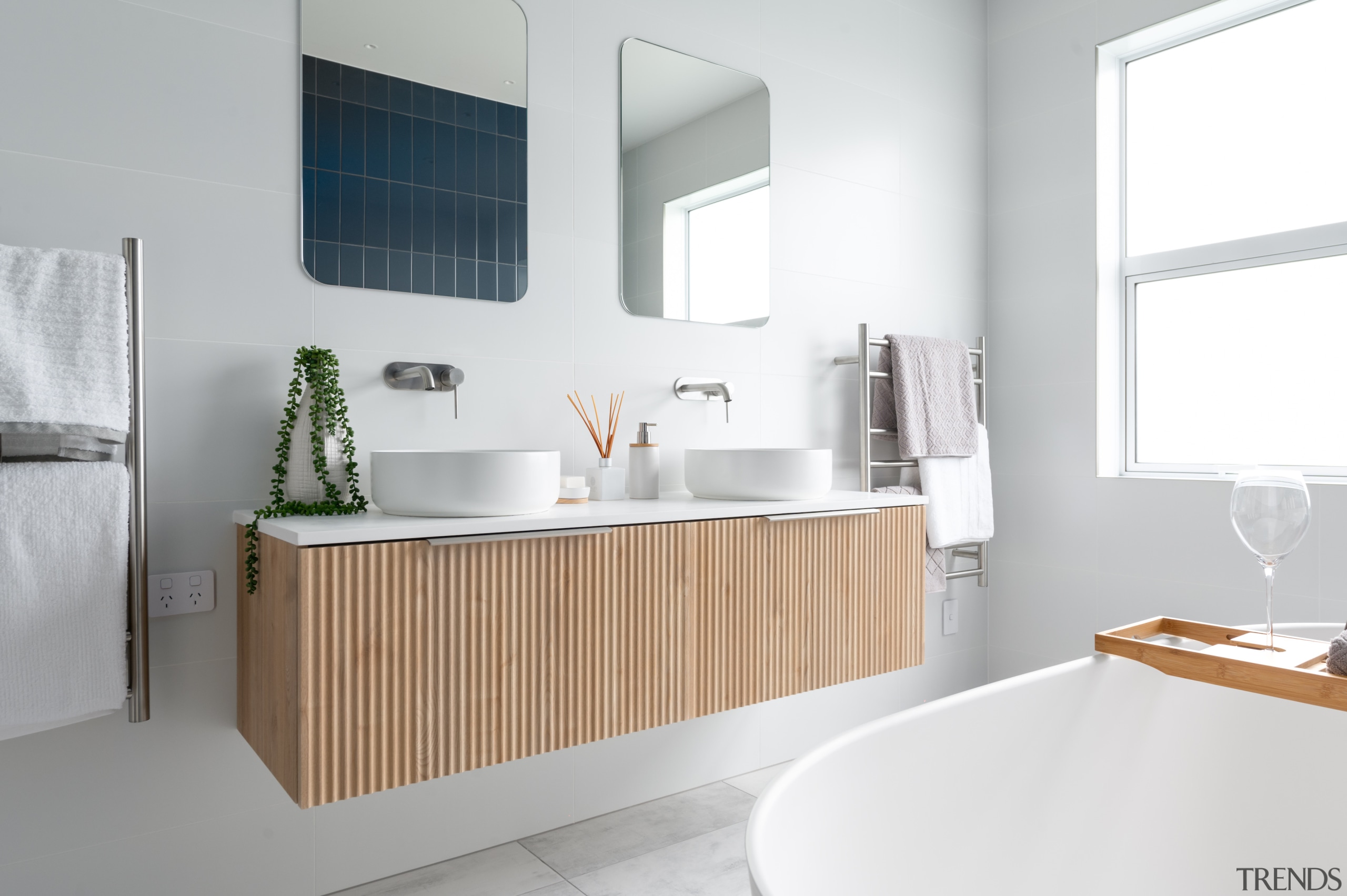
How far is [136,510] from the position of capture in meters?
1.54

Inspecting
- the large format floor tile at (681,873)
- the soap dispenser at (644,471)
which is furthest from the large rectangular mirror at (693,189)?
the large format floor tile at (681,873)

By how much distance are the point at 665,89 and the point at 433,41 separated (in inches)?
27.2

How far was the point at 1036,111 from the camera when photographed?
3.21m

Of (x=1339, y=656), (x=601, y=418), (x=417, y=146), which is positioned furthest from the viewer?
(x=601, y=418)

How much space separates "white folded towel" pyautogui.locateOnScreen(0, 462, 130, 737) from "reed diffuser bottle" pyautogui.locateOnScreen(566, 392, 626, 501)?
3.36ft

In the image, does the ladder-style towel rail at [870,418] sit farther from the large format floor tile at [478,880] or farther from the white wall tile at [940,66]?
the large format floor tile at [478,880]

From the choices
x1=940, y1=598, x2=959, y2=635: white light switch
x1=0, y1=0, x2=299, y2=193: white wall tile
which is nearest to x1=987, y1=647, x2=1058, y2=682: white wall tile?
x1=940, y1=598, x2=959, y2=635: white light switch

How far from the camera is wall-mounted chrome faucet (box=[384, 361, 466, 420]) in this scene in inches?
75.2

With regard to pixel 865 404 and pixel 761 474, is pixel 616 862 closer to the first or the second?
pixel 761 474

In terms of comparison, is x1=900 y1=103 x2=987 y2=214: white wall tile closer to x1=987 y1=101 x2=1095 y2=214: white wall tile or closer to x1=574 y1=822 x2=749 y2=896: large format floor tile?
x1=987 y1=101 x2=1095 y2=214: white wall tile

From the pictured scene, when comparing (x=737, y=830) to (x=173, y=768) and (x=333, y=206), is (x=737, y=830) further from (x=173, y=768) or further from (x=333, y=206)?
(x=333, y=206)

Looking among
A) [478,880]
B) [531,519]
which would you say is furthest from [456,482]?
[478,880]

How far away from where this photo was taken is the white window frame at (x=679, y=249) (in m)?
2.46

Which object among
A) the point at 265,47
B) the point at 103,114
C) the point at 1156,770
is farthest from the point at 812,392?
the point at 103,114
